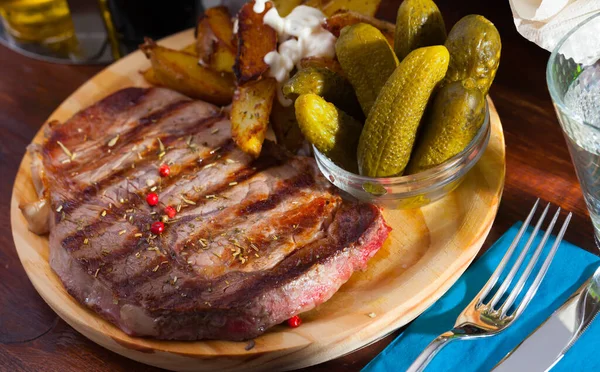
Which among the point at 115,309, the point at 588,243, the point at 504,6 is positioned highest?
the point at 504,6

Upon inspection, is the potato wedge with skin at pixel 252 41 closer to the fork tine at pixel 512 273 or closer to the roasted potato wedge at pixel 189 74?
the roasted potato wedge at pixel 189 74

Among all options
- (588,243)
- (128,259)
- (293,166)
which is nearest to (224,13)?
(293,166)

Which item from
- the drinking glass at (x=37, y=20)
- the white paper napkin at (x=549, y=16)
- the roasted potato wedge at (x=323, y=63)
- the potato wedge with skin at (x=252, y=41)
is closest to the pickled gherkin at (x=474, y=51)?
the white paper napkin at (x=549, y=16)

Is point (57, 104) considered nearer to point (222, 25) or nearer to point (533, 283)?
point (222, 25)

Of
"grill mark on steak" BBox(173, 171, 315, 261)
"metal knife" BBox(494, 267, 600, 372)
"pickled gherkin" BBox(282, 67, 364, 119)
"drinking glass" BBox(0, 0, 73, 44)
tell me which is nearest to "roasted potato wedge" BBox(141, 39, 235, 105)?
"pickled gherkin" BBox(282, 67, 364, 119)

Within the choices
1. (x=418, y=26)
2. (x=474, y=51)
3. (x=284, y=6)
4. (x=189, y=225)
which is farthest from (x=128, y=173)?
(x=474, y=51)

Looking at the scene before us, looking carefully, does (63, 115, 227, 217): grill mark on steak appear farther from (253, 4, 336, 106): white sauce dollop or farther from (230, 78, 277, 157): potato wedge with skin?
(253, 4, 336, 106): white sauce dollop

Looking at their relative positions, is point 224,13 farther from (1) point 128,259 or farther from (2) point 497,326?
(2) point 497,326

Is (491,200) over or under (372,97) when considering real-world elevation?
under
